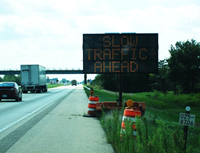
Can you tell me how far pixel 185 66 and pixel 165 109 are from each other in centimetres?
2692

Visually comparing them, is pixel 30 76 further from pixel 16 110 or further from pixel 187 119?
pixel 187 119

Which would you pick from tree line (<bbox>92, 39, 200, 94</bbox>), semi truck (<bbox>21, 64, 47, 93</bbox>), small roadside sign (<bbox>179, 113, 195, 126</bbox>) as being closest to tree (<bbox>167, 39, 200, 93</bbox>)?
tree line (<bbox>92, 39, 200, 94</bbox>)

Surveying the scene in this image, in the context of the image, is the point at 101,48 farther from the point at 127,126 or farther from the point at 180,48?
the point at 180,48

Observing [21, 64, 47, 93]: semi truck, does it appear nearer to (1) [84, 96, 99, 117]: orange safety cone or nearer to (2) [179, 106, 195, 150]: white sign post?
(1) [84, 96, 99, 117]: orange safety cone

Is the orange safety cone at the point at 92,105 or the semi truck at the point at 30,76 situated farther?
the semi truck at the point at 30,76

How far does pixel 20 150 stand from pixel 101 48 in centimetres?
877

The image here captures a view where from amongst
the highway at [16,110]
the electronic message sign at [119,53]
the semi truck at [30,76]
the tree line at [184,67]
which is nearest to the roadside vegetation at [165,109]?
the tree line at [184,67]

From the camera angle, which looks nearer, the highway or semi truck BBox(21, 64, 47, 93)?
the highway

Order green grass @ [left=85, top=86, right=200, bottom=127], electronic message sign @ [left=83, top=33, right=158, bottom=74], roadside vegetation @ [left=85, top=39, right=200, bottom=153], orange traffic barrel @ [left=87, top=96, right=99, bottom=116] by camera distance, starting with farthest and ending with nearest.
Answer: green grass @ [left=85, top=86, right=200, bottom=127] → electronic message sign @ [left=83, top=33, right=158, bottom=74] → orange traffic barrel @ [left=87, top=96, right=99, bottom=116] → roadside vegetation @ [left=85, top=39, right=200, bottom=153]

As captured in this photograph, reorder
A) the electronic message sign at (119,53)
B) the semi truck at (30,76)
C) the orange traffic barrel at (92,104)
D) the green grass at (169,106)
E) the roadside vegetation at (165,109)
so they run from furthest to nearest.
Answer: the semi truck at (30,76) < the green grass at (169,106) < the electronic message sign at (119,53) < the orange traffic barrel at (92,104) < the roadside vegetation at (165,109)

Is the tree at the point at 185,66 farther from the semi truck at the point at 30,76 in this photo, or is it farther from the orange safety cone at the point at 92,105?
the orange safety cone at the point at 92,105

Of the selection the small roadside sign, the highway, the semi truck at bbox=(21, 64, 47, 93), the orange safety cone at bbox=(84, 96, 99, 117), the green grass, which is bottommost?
the green grass

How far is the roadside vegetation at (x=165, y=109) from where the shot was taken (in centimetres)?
471

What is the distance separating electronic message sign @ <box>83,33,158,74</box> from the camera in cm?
1445
